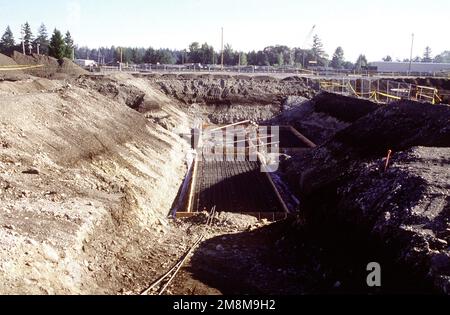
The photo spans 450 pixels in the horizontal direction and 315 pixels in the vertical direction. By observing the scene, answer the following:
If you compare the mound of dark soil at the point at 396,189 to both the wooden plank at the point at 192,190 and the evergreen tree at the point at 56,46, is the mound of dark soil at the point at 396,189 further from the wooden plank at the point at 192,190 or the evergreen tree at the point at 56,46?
the evergreen tree at the point at 56,46

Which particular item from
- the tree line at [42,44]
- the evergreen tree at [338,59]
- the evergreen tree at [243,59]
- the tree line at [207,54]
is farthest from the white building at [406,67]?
the tree line at [42,44]

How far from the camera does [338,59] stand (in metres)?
141

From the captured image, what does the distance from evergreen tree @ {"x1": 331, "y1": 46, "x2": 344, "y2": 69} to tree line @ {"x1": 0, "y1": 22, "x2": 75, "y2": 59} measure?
7882cm

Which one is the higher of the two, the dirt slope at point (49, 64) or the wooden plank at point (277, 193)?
the dirt slope at point (49, 64)

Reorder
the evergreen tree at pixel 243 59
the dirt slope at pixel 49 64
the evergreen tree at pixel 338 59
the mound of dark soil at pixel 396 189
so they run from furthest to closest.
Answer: the evergreen tree at pixel 338 59, the evergreen tree at pixel 243 59, the dirt slope at pixel 49 64, the mound of dark soil at pixel 396 189

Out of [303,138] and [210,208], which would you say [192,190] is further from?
[303,138]

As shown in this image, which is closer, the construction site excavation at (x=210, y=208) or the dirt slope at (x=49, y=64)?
the construction site excavation at (x=210, y=208)

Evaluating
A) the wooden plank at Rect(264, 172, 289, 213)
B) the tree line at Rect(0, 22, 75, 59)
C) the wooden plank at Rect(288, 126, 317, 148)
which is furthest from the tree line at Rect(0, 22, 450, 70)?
the wooden plank at Rect(264, 172, 289, 213)

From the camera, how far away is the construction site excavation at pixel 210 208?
852 centimetres

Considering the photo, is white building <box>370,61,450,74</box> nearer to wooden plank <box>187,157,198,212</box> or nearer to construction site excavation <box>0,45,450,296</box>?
construction site excavation <box>0,45,450,296</box>

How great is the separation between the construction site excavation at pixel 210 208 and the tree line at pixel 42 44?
36635mm

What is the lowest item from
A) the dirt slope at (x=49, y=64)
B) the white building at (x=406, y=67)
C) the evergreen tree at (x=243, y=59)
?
the dirt slope at (x=49, y=64)
